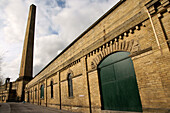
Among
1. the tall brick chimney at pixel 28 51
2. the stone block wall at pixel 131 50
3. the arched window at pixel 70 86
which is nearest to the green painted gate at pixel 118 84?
the stone block wall at pixel 131 50

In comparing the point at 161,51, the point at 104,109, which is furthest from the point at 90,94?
the point at 161,51

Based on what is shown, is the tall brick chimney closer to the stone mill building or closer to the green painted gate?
the stone mill building

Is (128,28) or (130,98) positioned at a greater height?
(128,28)

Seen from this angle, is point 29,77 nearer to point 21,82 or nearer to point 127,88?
point 21,82

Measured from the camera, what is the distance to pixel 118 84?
21.9ft

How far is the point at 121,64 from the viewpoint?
262 inches

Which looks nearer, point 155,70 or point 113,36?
point 155,70

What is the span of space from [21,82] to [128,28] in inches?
1621

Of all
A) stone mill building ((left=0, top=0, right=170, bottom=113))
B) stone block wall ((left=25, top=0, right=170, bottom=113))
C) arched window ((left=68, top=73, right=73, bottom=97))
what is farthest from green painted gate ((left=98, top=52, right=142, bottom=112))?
arched window ((left=68, top=73, right=73, bottom=97))

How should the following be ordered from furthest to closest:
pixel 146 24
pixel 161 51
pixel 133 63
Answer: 1. pixel 133 63
2. pixel 146 24
3. pixel 161 51

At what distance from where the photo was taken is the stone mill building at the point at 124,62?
189 inches

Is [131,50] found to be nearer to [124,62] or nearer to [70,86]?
[124,62]

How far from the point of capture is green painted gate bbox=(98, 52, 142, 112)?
5.82 metres

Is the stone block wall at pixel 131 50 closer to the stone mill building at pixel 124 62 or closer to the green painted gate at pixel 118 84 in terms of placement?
the stone mill building at pixel 124 62
